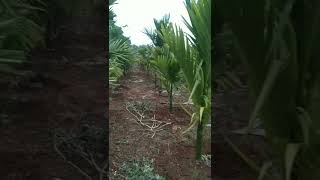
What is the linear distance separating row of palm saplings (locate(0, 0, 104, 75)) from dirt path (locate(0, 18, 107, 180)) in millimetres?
48

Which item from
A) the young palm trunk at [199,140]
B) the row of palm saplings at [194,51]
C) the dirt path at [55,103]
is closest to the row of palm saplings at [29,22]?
the dirt path at [55,103]

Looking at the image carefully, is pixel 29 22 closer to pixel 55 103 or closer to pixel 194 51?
pixel 55 103

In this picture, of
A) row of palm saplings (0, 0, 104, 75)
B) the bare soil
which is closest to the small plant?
the bare soil

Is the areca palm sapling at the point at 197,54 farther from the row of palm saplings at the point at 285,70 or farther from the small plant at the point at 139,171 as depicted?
the row of palm saplings at the point at 285,70

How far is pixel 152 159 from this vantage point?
1.78 meters

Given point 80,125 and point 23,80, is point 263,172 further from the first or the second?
point 23,80

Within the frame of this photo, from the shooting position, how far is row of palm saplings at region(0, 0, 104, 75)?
3.18 ft

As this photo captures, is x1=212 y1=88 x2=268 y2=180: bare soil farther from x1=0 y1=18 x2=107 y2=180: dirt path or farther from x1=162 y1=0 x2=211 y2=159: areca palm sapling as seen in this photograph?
x1=0 y1=18 x2=107 y2=180: dirt path

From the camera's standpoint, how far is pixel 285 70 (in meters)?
0.62

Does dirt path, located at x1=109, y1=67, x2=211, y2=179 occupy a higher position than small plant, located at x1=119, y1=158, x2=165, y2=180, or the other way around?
dirt path, located at x1=109, y1=67, x2=211, y2=179

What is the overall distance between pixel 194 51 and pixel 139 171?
1.86 ft

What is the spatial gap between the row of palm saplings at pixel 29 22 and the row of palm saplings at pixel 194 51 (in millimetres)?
359

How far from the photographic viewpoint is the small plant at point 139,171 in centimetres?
173

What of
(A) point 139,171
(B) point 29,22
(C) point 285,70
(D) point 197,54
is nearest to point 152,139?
(A) point 139,171
